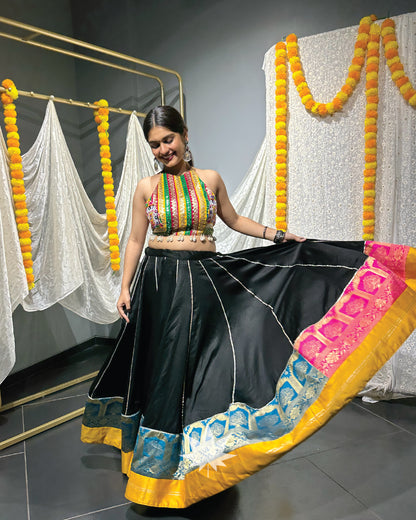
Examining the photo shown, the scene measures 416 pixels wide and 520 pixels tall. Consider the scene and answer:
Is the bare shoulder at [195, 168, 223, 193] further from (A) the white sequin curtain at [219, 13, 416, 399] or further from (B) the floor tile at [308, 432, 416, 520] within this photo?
(B) the floor tile at [308, 432, 416, 520]

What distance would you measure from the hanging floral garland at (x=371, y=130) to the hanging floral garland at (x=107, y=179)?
1609 mm

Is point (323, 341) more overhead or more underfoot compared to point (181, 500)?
more overhead

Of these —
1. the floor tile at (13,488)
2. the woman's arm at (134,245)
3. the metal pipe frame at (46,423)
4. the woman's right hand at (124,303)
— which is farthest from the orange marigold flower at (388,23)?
the floor tile at (13,488)

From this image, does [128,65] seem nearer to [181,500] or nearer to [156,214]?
[156,214]

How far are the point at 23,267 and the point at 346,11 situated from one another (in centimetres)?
244

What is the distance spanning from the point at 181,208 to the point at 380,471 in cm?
150

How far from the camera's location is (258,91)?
3150 mm

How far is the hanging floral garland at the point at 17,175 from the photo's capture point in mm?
2459

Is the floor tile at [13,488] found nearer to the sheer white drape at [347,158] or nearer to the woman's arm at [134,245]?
the woman's arm at [134,245]

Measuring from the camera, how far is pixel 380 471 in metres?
2.10

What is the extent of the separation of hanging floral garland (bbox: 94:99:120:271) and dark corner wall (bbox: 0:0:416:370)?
66cm

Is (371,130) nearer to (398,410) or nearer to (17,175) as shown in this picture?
(398,410)

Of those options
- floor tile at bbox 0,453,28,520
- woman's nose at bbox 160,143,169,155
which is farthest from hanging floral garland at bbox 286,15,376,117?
floor tile at bbox 0,453,28,520

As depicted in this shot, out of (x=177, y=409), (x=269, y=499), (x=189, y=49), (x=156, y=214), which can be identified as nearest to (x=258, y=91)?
(x=189, y=49)
